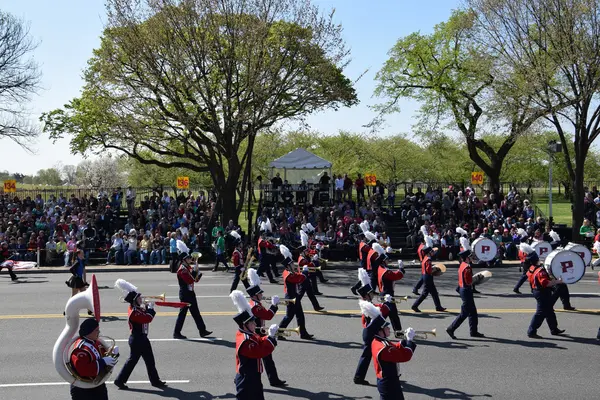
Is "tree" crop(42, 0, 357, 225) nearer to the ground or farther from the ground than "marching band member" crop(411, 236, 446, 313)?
farther from the ground

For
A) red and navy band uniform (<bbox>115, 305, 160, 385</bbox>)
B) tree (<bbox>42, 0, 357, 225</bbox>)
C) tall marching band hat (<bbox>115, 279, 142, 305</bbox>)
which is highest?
tree (<bbox>42, 0, 357, 225</bbox>)

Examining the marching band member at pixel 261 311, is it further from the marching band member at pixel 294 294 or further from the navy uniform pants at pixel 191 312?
the navy uniform pants at pixel 191 312

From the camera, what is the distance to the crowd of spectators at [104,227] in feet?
86.6

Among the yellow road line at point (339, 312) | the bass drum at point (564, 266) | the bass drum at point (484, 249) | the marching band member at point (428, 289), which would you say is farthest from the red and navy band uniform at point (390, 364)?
the bass drum at point (484, 249)

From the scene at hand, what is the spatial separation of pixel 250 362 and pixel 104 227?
22.6m

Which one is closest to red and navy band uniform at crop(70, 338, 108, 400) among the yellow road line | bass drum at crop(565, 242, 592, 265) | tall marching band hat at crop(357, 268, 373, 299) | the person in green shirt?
tall marching band hat at crop(357, 268, 373, 299)

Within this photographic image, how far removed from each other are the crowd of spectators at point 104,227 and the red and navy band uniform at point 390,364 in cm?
1779

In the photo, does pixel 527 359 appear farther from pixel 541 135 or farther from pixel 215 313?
pixel 541 135

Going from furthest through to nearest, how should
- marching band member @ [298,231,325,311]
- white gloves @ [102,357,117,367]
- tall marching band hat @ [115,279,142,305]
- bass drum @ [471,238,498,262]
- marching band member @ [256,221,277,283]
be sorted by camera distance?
marching band member @ [256,221,277,283]
bass drum @ [471,238,498,262]
marching band member @ [298,231,325,311]
tall marching band hat @ [115,279,142,305]
white gloves @ [102,357,117,367]

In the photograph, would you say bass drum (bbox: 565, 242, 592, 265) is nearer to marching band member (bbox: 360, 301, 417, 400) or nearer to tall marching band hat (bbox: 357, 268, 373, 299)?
tall marching band hat (bbox: 357, 268, 373, 299)

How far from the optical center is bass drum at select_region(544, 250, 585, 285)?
1352cm

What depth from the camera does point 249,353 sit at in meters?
7.90

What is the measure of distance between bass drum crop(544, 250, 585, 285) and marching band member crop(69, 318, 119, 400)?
9566 millimetres

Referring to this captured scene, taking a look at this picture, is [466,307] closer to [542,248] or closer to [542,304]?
[542,304]
